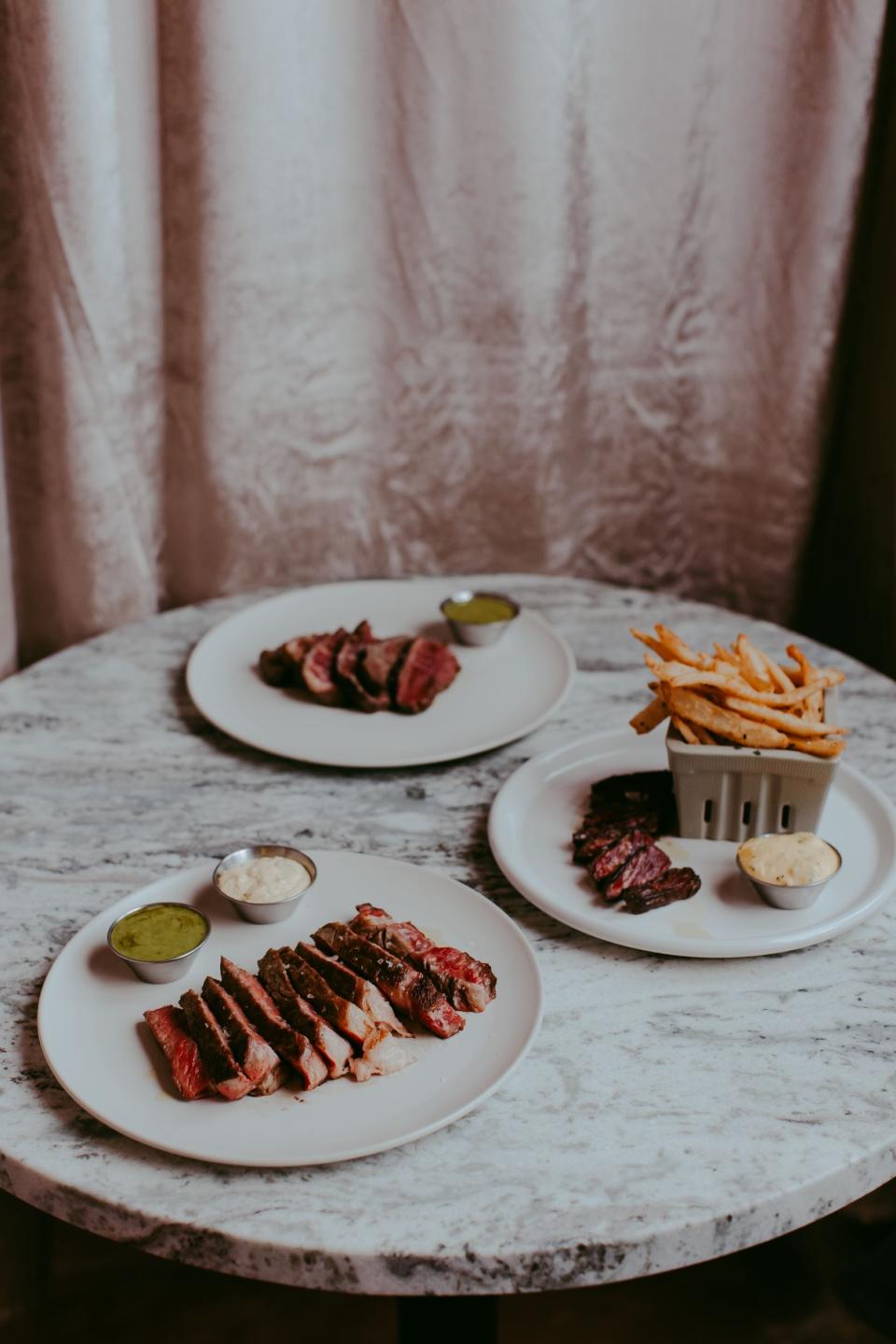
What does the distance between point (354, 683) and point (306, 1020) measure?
929mm

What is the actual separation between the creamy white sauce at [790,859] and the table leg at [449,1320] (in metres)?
0.71

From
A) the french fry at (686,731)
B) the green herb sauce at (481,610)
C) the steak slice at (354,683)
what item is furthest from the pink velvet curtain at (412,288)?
the french fry at (686,731)

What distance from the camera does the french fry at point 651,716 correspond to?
6.45 ft

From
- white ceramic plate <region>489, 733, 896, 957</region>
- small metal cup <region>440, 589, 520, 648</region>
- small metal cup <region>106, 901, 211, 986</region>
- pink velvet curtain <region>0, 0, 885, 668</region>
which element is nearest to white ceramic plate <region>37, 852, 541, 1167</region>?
small metal cup <region>106, 901, 211, 986</region>

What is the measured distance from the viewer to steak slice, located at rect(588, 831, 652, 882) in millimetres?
1812

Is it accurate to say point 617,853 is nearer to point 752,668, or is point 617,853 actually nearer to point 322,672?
point 752,668

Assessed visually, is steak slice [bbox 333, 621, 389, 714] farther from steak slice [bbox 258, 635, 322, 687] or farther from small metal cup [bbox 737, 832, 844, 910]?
small metal cup [bbox 737, 832, 844, 910]

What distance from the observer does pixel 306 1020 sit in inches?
59.3

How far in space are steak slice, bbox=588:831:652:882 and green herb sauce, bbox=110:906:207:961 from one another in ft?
1.84

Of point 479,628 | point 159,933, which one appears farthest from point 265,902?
point 479,628

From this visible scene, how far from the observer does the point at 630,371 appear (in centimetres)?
313

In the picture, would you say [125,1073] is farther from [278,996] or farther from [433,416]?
[433,416]

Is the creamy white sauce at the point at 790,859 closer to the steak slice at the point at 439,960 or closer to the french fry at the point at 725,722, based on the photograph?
the french fry at the point at 725,722

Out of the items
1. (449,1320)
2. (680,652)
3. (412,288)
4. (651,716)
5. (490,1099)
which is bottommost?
(449,1320)
